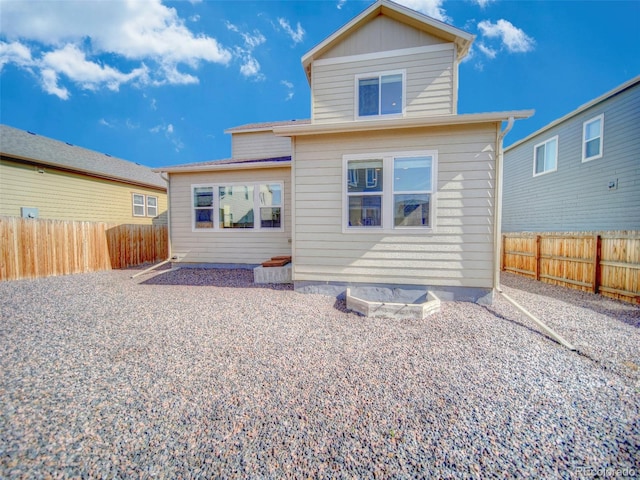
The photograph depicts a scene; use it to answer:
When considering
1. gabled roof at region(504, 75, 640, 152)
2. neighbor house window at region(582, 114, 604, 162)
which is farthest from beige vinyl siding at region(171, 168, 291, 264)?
neighbor house window at region(582, 114, 604, 162)

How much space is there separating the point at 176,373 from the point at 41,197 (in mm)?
13184

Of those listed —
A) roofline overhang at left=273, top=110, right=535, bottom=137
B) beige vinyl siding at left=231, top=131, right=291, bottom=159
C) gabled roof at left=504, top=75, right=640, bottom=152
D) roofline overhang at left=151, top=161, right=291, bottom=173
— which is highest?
gabled roof at left=504, top=75, right=640, bottom=152

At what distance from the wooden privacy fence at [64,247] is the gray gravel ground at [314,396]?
4.00 meters

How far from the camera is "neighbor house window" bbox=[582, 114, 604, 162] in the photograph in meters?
9.02

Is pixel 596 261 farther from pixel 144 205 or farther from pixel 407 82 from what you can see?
pixel 144 205

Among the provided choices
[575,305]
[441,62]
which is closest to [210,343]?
[575,305]

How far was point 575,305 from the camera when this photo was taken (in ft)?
17.8

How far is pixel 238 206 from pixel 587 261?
9.78 m

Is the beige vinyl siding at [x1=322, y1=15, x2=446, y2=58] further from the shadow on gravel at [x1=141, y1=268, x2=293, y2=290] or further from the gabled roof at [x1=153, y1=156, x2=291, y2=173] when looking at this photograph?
the shadow on gravel at [x1=141, y1=268, x2=293, y2=290]

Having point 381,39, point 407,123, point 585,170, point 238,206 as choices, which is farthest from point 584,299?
point 238,206

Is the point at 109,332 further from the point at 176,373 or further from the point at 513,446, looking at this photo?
the point at 513,446

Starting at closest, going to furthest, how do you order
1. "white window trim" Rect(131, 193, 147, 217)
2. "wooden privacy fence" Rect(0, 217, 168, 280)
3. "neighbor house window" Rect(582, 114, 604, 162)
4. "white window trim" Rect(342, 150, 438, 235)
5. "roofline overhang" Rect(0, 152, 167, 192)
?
1. "white window trim" Rect(342, 150, 438, 235)
2. "wooden privacy fence" Rect(0, 217, 168, 280)
3. "neighbor house window" Rect(582, 114, 604, 162)
4. "roofline overhang" Rect(0, 152, 167, 192)
5. "white window trim" Rect(131, 193, 147, 217)

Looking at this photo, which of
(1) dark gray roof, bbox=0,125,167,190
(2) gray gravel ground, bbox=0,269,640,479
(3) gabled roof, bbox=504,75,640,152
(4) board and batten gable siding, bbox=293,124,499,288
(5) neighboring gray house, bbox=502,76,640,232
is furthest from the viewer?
(1) dark gray roof, bbox=0,125,167,190

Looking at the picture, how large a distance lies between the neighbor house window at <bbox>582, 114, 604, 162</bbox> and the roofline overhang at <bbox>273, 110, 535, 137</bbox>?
738 cm
